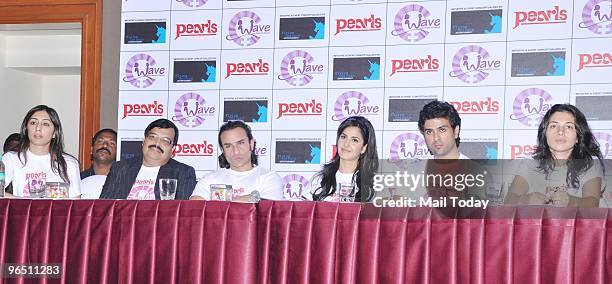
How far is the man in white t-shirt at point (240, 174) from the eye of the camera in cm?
441

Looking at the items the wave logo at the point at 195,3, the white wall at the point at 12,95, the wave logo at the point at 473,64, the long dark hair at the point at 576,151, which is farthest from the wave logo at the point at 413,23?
the white wall at the point at 12,95

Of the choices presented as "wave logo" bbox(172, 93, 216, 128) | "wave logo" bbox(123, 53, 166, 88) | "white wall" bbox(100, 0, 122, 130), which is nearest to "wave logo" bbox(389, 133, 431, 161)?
"wave logo" bbox(172, 93, 216, 128)

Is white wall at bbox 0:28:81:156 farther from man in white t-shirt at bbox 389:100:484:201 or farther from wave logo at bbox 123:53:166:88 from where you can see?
man in white t-shirt at bbox 389:100:484:201

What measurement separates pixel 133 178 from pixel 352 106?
1.48 meters

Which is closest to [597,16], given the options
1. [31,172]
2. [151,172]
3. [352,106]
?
[352,106]

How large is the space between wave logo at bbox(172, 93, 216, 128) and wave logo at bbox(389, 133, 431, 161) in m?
1.20

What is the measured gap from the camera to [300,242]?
312 cm

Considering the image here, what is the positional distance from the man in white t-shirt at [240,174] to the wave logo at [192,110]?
1.20 m

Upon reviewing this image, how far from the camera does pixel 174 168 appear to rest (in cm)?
470

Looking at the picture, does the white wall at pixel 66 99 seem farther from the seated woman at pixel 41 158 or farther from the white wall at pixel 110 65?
the seated woman at pixel 41 158

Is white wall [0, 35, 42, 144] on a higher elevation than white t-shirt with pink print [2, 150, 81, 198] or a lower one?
higher

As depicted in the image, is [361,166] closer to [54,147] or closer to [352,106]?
[352,106]

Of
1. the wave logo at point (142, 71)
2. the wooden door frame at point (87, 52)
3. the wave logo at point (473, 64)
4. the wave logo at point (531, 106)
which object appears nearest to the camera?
the wave logo at point (531, 106)

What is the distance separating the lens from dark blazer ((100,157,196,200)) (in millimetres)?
4641
